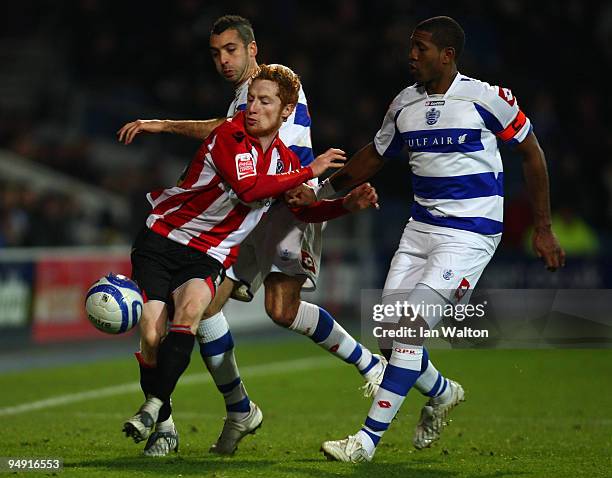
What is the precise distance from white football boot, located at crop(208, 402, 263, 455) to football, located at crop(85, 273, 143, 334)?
3.19 feet

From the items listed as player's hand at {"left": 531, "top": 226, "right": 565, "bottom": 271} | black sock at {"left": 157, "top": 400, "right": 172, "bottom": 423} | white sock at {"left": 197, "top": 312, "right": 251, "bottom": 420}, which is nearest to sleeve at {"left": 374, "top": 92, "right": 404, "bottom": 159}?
player's hand at {"left": 531, "top": 226, "right": 565, "bottom": 271}

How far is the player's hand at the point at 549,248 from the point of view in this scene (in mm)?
6426

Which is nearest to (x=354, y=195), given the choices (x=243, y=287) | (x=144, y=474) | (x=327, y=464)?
(x=243, y=287)

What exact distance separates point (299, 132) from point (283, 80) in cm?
62

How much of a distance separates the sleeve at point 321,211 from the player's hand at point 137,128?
0.92 m

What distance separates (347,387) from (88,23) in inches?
433

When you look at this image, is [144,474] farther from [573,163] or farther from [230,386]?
[573,163]

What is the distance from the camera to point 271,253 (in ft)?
24.3

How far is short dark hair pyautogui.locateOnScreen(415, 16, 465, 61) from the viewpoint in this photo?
21.2 ft

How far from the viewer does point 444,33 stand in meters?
6.46

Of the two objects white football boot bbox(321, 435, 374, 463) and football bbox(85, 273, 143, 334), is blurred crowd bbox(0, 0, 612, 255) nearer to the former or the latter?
football bbox(85, 273, 143, 334)

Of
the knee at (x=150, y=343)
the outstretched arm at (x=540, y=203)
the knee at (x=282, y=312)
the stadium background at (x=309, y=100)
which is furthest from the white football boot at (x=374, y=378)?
the stadium background at (x=309, y=100)

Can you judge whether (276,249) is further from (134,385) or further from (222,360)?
(134,385)

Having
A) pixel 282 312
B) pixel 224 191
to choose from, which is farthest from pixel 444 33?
pixel 282 312
